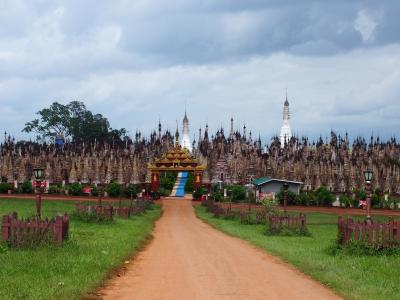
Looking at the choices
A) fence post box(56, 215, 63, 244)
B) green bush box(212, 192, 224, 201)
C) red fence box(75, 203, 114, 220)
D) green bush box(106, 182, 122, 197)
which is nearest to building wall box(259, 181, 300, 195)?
green bush box(212, 192, 224, 201)

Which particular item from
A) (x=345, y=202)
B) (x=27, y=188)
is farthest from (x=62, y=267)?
(x=27, y=188)

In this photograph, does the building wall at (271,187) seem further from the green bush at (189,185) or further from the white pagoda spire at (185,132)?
the white pagoda spire at (185,132)

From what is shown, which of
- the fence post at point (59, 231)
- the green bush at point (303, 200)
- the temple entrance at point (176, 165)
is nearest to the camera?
the fence post at point (59, 231)

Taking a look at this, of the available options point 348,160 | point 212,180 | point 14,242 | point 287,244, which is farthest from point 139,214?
point 348,160

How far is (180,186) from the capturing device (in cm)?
8844

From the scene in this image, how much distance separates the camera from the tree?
457ft

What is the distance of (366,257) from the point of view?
66.6 feet

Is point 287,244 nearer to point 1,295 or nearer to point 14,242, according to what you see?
point 14,242

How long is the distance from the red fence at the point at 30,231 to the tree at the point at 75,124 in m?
118

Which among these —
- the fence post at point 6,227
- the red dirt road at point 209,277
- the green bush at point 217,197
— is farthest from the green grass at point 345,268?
the green bush at point 217,197

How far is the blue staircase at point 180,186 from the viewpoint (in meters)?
83.8

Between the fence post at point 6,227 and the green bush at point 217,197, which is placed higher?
the green bush at point 217,197

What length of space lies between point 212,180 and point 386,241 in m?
73.8

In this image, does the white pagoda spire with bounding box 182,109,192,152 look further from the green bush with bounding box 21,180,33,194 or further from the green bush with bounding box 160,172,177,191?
the green bush with bounding box 21,180,33,194
